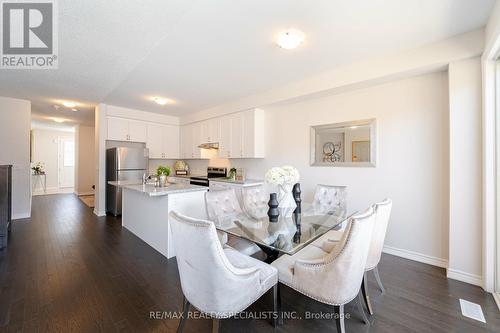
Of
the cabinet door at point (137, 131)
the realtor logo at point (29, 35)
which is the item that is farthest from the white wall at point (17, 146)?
the realtor logo at point (29, 35)

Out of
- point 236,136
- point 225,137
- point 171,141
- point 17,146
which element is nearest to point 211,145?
point 225,137

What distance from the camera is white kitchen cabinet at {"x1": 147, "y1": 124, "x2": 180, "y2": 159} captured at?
566 cm

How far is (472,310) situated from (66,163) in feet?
38.5

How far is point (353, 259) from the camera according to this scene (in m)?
1.34

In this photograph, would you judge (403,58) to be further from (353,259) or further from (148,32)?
(148,32)

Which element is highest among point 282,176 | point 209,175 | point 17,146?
point 17,146

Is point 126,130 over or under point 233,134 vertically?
over

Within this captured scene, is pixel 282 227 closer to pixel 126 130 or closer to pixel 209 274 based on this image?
pixel 209 274

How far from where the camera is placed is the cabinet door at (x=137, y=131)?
5.26 meters

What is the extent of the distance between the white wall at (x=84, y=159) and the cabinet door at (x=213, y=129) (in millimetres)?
5462

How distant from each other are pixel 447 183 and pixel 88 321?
12.3ft

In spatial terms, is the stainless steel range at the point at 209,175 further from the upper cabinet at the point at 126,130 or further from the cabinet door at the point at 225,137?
the upper cabinet at the point at 126,130

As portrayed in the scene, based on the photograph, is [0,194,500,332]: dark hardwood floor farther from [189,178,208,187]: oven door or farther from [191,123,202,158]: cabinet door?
[191,123,202,158]: cabinet door

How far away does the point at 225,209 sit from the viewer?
2.58m
